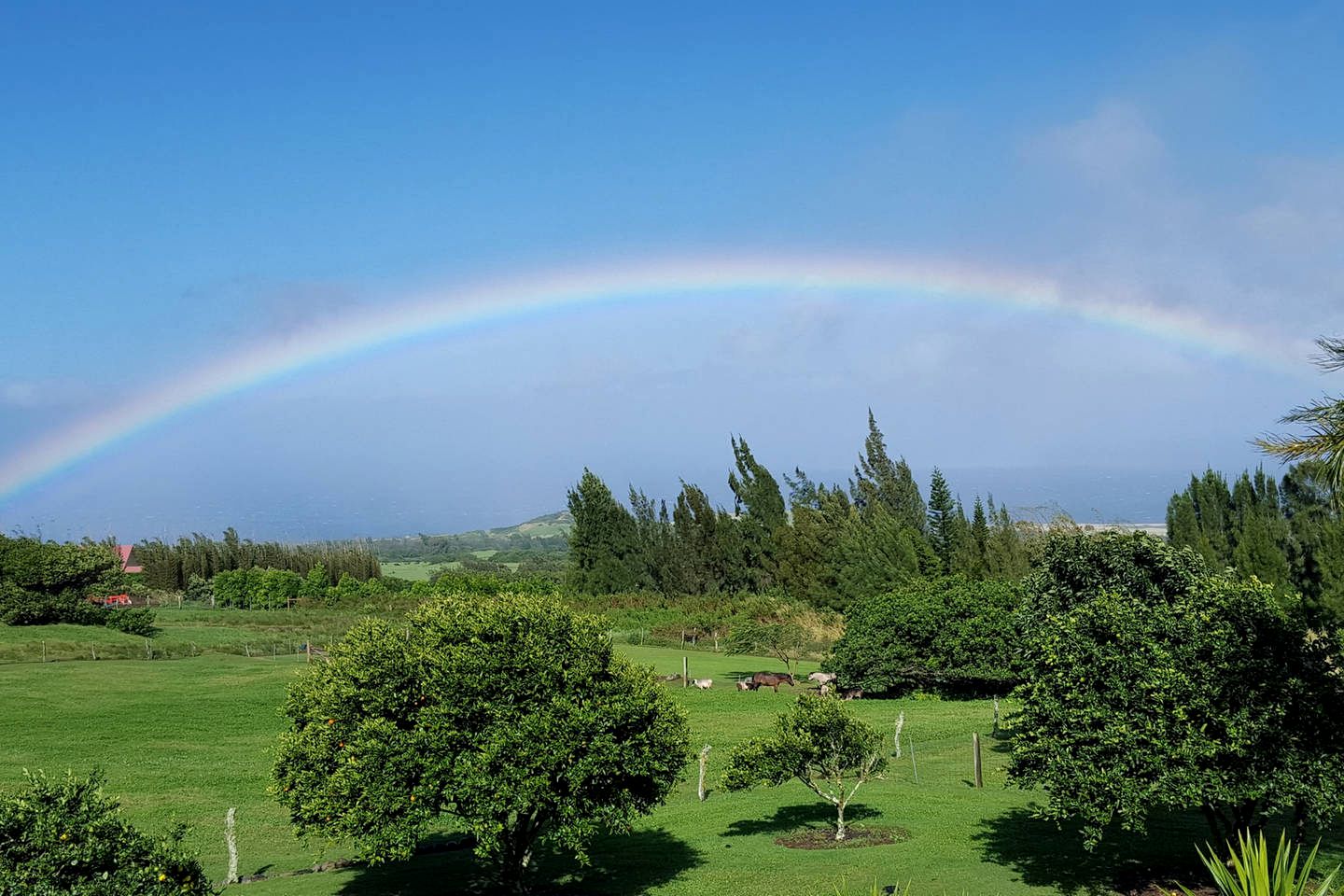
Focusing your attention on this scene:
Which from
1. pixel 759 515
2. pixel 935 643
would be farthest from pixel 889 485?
pixel 935 643

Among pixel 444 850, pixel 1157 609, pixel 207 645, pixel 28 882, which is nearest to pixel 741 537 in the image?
pixel 207 645

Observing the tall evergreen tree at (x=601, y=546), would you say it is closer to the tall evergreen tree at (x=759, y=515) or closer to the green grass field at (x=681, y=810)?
the tall evergreen tree at (x=759, y=515)

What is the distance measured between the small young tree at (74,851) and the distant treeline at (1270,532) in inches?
1859

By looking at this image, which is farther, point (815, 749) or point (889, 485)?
point (889, 485)

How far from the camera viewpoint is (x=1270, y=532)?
87625 mm

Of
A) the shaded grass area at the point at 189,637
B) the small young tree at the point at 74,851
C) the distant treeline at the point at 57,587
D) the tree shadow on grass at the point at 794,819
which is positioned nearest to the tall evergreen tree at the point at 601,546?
the shaded grass area at the point at 189,637

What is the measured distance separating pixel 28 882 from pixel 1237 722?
1686cm

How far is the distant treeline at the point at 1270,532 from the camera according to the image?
206 ft

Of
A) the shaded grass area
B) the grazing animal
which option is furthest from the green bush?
the shaded grass area

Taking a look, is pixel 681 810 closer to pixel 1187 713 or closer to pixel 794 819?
pixel 794 819

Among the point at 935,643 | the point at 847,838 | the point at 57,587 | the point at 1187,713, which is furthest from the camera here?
the point at 57,587

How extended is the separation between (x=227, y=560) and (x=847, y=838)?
114 metres

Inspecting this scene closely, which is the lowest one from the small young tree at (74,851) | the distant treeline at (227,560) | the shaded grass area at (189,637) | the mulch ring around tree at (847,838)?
the mulch ring around tree at (847,838)

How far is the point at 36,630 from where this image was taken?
59.2m
